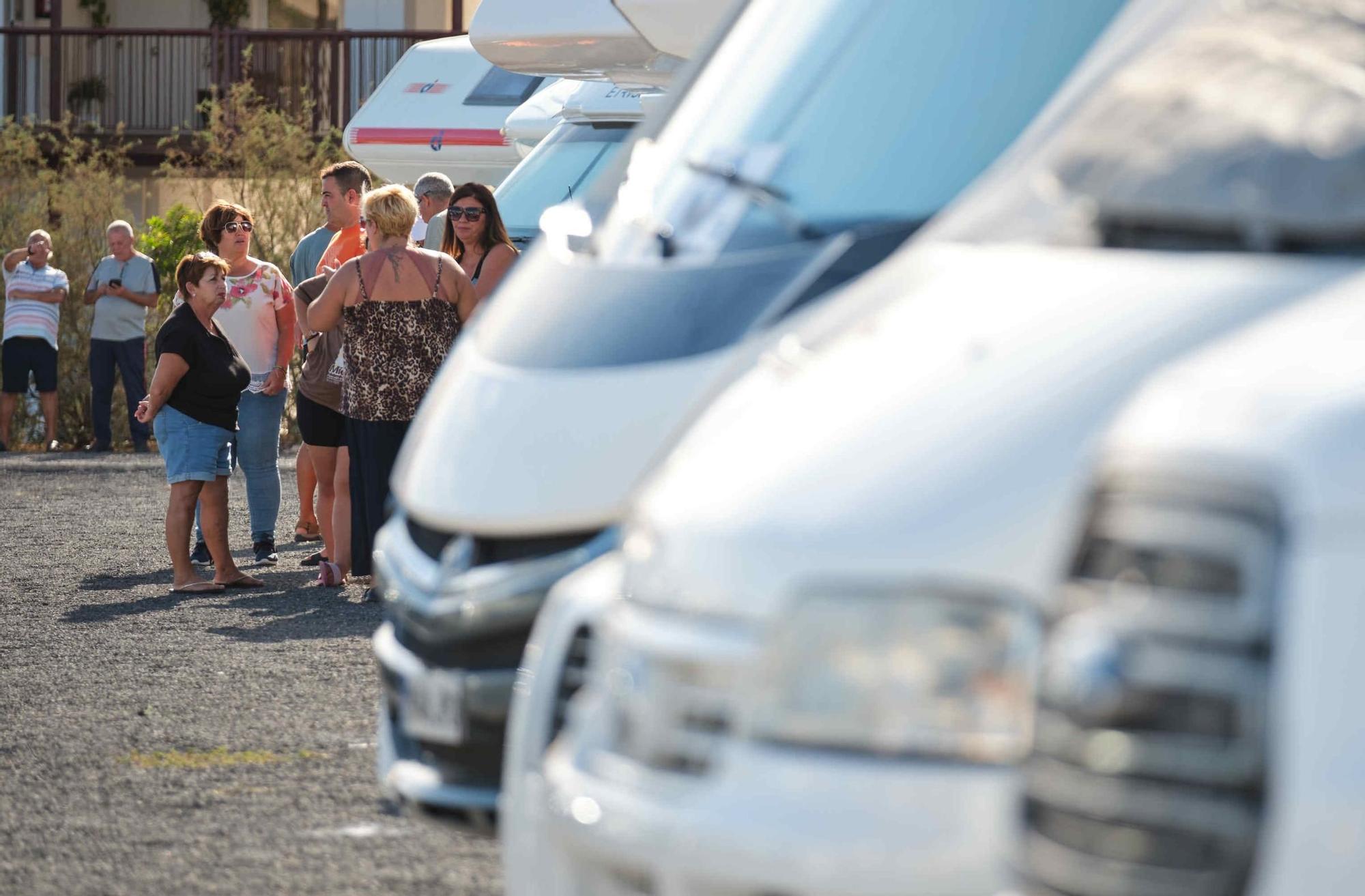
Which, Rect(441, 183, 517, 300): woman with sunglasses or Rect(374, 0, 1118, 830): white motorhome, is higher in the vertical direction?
Rect(374, 0, 1118, 830): white motorhome

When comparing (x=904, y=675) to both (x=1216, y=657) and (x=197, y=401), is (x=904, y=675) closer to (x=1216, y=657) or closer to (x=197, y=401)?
(x=1216, y=657)

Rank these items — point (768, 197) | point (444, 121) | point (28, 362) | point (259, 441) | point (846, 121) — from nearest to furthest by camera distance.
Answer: point (768, 197) → point (846, 121) → point (259, 441) → point (28, 362) → point (444, 121)

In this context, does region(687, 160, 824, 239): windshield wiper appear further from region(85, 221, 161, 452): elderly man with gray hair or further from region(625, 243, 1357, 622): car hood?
region(85, 221, 161, 452): elderly man with gray hair

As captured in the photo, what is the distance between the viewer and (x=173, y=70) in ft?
93.9

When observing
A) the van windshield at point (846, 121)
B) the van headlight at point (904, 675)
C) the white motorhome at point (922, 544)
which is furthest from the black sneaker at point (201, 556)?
the van headlight at point (904, 675)

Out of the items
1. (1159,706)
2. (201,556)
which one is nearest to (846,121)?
(1159,706)

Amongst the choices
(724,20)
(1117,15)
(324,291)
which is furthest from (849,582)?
(324,291)

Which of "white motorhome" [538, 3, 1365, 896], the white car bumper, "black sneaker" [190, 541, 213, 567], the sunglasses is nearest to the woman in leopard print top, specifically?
the sunglasses

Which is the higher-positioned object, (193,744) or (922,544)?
(922,544)

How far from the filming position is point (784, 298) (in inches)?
164

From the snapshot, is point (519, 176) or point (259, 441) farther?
point (519, 176)

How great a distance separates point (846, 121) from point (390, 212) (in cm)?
455

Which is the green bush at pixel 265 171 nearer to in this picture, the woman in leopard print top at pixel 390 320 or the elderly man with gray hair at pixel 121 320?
the elderly man with gray hair at pixel 121 320

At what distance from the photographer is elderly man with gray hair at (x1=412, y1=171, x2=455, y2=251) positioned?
11.6 m
